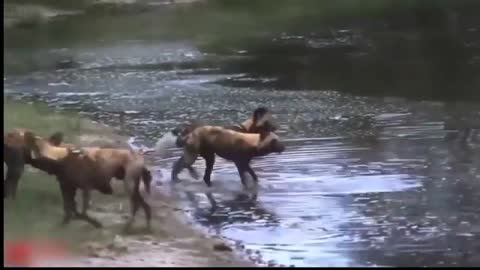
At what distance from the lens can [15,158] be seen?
10.1 m

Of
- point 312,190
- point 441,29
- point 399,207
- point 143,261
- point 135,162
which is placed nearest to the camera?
point 143,261

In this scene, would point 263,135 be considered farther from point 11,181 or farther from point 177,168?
point 11,181

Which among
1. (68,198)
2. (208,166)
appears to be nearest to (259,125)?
(208,166)

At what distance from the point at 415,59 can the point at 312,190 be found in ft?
40.4

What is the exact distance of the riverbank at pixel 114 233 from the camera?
27.5 ft

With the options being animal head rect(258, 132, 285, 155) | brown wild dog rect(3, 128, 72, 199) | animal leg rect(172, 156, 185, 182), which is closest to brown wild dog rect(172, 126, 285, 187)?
animal head rect(258, 132, 285, 155)

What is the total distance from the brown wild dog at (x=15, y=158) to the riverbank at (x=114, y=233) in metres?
0.14

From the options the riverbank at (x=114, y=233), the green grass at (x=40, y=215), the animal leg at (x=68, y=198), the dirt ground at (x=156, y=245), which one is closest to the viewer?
the dirt ground at (x=156, y=245)

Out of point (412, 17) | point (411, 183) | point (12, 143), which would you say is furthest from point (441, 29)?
point (12, 143)

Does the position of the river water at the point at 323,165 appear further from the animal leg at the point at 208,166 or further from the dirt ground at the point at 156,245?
the dirt ground at the point at 156,245

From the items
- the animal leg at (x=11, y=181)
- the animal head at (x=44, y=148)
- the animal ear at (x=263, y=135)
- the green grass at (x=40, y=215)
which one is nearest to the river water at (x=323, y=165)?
the animal ear at (x=263, y=135)

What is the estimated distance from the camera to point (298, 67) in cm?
2270

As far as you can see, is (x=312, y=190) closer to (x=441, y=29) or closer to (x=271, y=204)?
(x=271, y=204)

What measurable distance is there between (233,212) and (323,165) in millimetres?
2184
